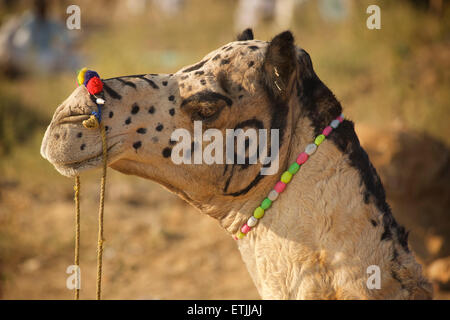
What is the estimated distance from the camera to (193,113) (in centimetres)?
227

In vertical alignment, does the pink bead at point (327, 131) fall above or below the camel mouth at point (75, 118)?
below

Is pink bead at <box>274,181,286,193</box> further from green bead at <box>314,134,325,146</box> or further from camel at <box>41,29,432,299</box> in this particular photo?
green bead at <box>314,134,325,146</box>

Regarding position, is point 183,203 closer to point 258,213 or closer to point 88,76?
point 258,213

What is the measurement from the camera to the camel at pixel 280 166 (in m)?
2.23

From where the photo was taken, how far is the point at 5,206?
6742 mm

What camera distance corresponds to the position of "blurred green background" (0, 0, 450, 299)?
17.5 ft

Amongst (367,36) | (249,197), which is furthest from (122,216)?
(367,36)

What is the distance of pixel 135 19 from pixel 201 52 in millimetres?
6917

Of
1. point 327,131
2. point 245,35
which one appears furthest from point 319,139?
point 245,35

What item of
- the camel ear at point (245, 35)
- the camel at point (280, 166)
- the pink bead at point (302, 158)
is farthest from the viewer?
the camel ear at point (245, 35)

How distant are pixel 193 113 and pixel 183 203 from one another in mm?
4865

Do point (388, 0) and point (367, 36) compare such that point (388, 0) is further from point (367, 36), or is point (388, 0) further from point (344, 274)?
point (344, 274)

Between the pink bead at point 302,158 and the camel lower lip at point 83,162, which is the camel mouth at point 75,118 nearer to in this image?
the camel lower lip at point 83,162

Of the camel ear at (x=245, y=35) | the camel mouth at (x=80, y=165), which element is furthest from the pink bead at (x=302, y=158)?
the camel mouth at (x=80, y=165)
